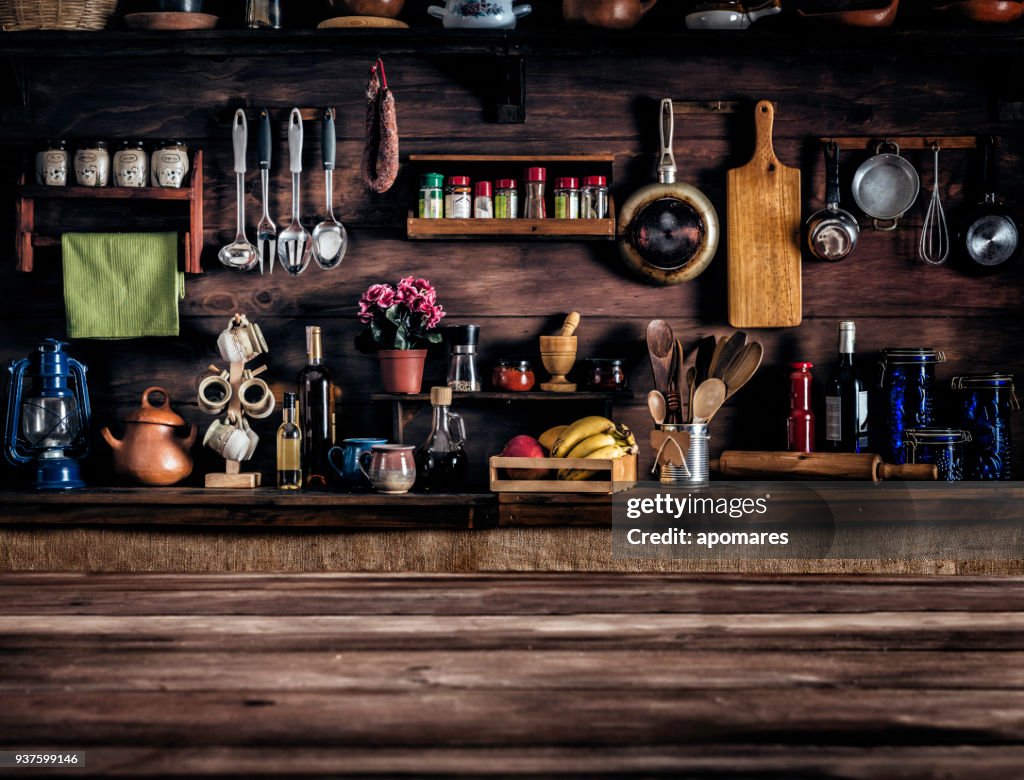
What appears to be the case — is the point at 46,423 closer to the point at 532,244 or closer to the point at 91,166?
the point at 91,166

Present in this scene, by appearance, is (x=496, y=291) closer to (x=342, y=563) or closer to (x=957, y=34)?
(x=342, y=563)

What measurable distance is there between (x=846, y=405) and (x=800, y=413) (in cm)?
12

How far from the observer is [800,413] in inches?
108

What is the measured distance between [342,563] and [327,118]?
1.21m

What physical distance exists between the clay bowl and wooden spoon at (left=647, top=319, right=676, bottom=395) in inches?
43.3

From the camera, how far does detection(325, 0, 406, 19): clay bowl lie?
8.63 feet

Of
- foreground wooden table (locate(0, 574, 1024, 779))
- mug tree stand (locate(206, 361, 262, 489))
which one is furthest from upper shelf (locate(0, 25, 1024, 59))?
foreground wooden table (locate(0, 574, 1024, 779))

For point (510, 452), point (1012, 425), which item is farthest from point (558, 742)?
point (1012, 425)

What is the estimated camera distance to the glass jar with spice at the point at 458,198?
2.76 m

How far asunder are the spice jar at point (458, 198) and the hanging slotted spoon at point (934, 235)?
1.30 metres

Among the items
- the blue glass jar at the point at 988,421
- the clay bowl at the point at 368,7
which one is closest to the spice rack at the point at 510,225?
the clay bowl at the point at 368,7

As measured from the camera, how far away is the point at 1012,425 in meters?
2.84

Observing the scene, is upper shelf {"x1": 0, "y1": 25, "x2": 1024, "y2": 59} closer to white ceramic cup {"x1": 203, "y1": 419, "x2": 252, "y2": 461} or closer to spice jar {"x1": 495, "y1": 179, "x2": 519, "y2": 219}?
spice jar {"x1": 495, "y1": 179, "x2": 519, "y2": 219}

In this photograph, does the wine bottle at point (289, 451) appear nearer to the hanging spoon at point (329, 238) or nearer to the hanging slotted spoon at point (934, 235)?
the hanging spoon at point (329, 238)
